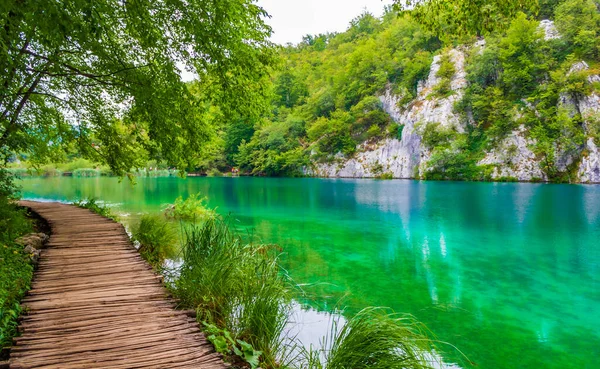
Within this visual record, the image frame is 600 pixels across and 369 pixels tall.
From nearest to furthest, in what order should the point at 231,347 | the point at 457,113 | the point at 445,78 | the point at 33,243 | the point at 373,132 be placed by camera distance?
the point at 231,347, the point at 33,243, the point at 457,113, the point at 445,78, the point at 373,132

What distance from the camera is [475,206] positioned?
1958 cm

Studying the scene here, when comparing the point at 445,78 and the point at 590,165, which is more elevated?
the point at 445,78

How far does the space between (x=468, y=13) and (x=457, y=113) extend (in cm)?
4666

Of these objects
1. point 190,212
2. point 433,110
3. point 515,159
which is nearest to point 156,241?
point 190,212

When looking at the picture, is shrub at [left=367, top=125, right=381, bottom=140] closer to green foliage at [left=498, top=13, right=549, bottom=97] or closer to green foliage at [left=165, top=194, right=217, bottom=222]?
green foliage at [left=498, top=13, right=549, bottom=97]

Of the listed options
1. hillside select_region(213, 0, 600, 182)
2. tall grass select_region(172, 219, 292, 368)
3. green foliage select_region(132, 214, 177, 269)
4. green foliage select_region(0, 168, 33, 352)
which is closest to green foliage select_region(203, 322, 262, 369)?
tall grass select_region(172, 219, 292, 368)

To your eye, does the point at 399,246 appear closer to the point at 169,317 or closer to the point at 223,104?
the point at 223,104

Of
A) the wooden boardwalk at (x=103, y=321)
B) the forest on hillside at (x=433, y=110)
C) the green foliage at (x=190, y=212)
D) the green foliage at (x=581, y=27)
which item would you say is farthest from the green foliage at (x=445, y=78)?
the wooden boardwalk at (x=103, y=321)

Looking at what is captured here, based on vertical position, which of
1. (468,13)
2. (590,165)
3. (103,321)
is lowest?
(103,321)

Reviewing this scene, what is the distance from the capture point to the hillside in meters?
37.9

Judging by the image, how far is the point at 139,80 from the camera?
6441 millimetres

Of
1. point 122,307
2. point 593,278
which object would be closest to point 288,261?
point 122,307

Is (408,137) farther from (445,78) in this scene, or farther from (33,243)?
(33,243)

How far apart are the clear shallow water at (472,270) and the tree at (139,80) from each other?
4.26 metres
